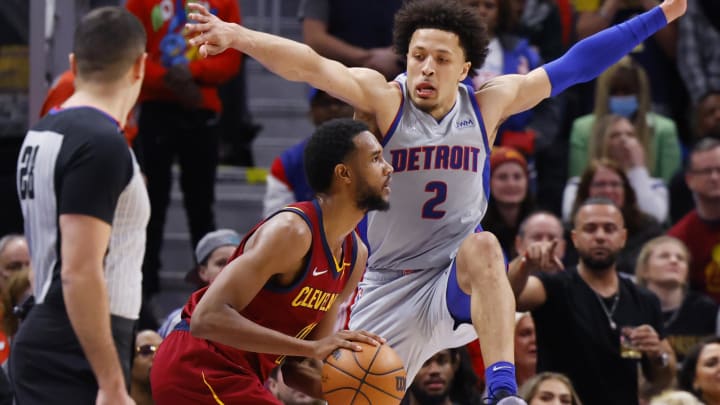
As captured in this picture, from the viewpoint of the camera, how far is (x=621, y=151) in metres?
9.32

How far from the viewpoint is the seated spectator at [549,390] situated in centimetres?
683

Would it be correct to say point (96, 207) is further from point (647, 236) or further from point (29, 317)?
point (647, 236)

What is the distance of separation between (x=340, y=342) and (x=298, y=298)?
0.28 meters

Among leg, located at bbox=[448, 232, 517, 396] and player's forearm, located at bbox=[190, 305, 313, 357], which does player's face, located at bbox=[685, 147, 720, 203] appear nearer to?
leg, located at bbox=[448, 232, 517, 396]

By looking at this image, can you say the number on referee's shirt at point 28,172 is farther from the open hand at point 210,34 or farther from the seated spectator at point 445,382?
the seated spectator at point 445,382

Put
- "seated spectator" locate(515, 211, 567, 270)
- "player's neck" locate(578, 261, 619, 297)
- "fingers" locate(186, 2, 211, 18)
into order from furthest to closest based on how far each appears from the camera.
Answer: "seated spectator" locate(515, 211, 567, 270)
"player's neck" locate(578, 261, 619, 297)
"fingers" locate(186, 2, 211, 18)

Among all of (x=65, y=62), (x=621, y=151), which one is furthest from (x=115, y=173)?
(x=621, y=151)

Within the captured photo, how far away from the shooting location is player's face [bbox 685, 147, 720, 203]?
8.91 metres

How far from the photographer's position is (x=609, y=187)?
28.8ft

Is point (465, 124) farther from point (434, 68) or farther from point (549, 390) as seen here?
point (549, 390)

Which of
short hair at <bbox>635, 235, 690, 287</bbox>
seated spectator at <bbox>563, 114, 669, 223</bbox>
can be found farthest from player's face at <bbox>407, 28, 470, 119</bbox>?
seated spectator at <bbox>563, 114, 669, 223</bbox>

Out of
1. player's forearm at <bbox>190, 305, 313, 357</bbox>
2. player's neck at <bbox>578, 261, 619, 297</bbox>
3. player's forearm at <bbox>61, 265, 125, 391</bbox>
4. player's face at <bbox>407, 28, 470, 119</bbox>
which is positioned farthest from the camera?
player's neck at <bbox>578, 261, 619, 297</bbox>

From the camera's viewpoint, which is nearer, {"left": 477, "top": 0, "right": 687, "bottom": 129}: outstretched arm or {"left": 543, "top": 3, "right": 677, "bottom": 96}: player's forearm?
{"left": 477, "top": 0, "right": 687, "bottom": 129}: outstretched arm

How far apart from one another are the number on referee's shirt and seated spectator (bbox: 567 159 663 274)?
4794mm
